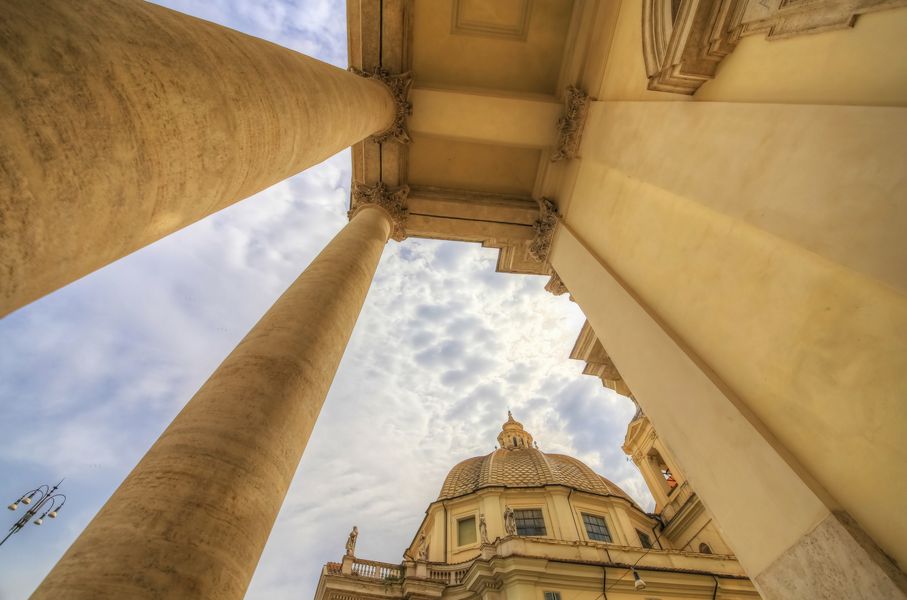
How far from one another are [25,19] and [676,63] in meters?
6.87

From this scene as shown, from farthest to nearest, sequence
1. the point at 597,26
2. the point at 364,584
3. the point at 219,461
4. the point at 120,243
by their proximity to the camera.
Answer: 1. the point at 364,584
2. the point at 597,26
3. the point at 219,461
4. the point at 120,243

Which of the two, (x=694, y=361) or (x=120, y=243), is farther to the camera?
(x=694, y=361)

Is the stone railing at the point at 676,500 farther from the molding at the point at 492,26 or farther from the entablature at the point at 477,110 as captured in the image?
the molding at the point at 492,26

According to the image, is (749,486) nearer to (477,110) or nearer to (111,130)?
(111,130)

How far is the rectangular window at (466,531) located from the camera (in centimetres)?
2648

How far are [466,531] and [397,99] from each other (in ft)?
86.1

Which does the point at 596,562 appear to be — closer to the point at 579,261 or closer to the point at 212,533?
the point at 579,261

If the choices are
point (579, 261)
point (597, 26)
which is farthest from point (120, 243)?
point (597, 26)

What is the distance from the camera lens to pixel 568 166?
12.2m

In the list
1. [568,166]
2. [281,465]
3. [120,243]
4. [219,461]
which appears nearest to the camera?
[120,243]

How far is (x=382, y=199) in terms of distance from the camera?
12039 mm

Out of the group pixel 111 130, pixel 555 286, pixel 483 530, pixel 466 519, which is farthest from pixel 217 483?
pixel 466 519

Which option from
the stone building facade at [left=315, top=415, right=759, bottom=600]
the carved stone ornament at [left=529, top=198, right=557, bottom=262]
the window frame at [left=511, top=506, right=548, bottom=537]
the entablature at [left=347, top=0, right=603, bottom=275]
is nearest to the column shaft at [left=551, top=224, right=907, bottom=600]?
the carved stone ornament at [left=529, top=198, right=557, bottom=262]

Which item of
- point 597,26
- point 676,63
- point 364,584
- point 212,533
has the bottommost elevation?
point 212,533
